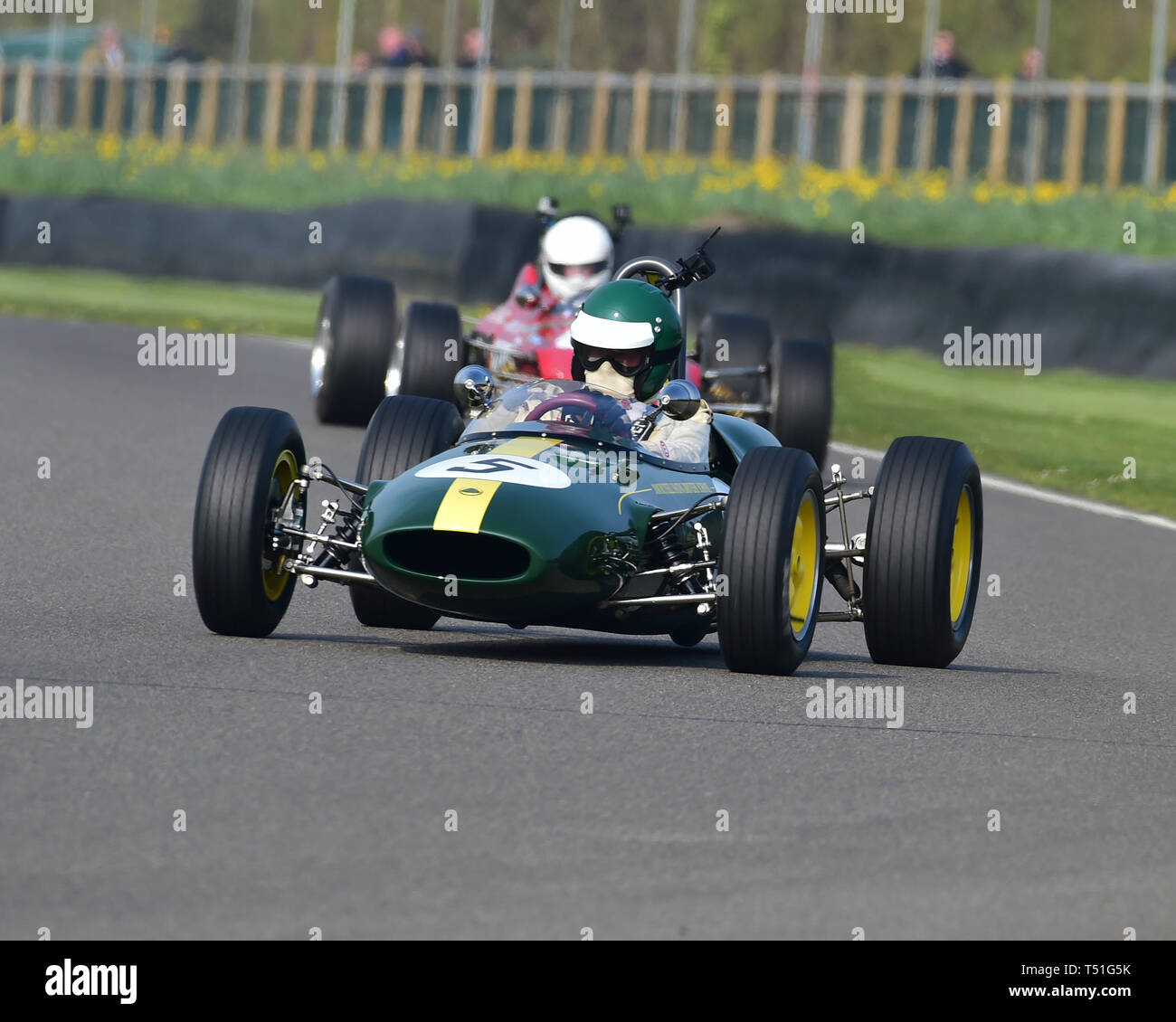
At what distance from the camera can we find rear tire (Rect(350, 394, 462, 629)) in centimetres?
888

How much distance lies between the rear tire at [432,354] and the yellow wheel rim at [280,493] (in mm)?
6274

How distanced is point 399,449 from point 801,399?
6.51 m

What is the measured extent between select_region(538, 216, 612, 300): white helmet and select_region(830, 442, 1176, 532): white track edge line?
193cm

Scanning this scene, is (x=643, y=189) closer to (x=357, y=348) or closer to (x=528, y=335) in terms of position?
(x=357, y=348)

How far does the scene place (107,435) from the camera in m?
14.8

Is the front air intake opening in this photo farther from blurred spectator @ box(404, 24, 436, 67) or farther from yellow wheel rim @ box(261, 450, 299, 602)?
blurred spectator @ box(404, 24, 436, 67)

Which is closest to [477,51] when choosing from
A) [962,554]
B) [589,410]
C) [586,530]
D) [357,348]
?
[357,348]

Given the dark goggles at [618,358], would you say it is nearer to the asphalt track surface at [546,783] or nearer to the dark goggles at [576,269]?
the asphalt track surface at [546,783]

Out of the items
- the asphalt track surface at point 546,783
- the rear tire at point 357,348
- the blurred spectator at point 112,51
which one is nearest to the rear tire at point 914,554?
the asphalt track surface at point 546,783

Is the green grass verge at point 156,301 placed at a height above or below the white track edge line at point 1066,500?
below

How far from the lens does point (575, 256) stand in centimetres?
1594

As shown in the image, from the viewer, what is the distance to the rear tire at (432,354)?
1510cm

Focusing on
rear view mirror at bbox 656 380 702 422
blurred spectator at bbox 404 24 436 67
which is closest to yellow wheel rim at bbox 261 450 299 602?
rear view mirror at bbox 656 380 702 422

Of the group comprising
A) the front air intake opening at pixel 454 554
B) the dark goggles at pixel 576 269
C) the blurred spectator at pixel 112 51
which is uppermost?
the blurred spectator at pixel 112 51
